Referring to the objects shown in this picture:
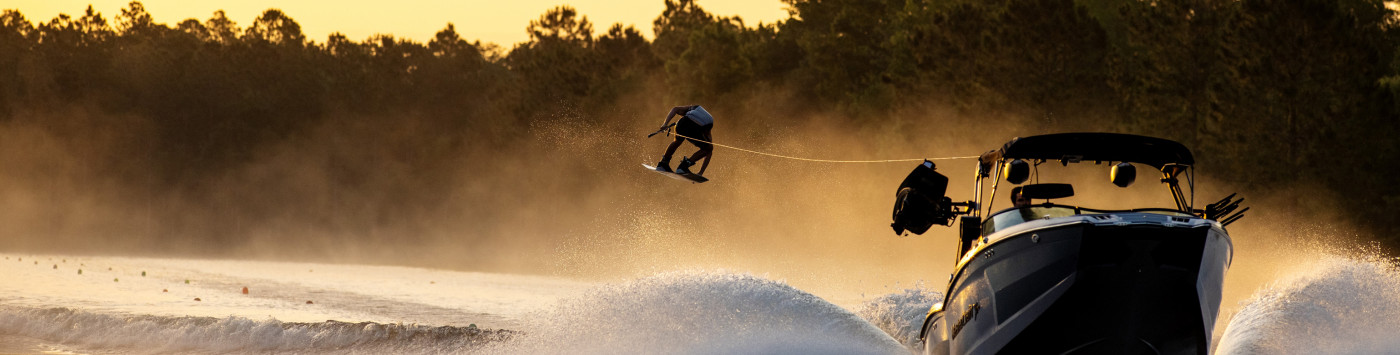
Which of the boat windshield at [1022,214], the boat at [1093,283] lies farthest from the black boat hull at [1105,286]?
the boat windshield at [1022,214]

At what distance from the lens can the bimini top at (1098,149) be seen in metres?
11.7

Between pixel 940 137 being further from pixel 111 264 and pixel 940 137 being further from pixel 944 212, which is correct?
pixel 944 212

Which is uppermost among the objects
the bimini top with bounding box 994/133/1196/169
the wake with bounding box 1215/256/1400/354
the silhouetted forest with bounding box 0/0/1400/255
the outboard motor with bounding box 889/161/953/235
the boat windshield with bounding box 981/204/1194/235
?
the silhouetted forest with bounding box 0/0/1400/255

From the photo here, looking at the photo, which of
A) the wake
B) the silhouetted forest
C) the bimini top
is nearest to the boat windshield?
the bimini top

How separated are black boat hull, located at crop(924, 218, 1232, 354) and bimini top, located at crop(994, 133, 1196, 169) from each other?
1.06m

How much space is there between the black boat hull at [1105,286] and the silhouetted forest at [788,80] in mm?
22427

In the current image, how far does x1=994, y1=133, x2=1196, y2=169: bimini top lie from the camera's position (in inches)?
459

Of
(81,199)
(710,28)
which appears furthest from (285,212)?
(710,28)

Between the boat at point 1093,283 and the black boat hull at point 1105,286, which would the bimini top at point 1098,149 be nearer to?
the boat at point 1093,283

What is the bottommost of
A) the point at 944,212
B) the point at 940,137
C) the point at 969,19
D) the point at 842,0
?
the point at 944,212

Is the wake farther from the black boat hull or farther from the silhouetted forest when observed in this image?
the silhouetted forest

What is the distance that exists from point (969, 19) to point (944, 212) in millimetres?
32690

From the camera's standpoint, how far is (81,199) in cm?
8212

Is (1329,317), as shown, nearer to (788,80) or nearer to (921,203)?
(921,203)
